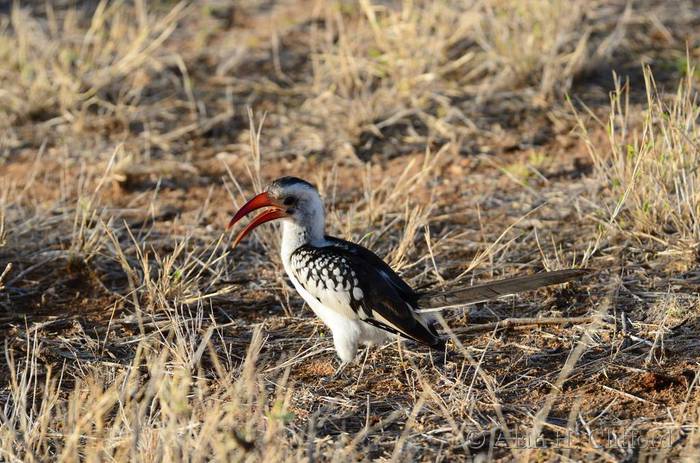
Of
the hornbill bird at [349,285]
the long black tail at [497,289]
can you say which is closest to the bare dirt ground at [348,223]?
the hornbill bird at [349,285]

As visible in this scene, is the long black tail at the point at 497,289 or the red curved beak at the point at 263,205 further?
the red curved beak at the point at 263,205

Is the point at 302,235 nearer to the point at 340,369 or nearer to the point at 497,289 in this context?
the point at 340,369

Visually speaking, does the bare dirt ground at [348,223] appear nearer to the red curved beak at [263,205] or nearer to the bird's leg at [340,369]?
the bird's leg at [340,369]

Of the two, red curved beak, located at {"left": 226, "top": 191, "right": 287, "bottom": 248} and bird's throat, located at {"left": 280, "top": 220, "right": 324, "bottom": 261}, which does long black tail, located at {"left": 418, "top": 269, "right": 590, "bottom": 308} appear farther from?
red curved beak, located at {"left": 226, "top": 191, "right": 287, "bottom": 248}

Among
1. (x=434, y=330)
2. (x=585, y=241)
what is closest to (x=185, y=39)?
(x=585, y=241)

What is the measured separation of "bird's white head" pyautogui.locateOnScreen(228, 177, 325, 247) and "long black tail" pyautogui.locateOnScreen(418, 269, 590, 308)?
62cm

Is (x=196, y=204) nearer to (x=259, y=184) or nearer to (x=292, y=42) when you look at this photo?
(x=259, y=184)

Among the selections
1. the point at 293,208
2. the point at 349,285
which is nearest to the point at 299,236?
the point at 293,208

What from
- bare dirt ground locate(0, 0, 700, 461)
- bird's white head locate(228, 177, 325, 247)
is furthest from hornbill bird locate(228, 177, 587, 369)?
bare dirt ground locate(0, 0, 700, 461)

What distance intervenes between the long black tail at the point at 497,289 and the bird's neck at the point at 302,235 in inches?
23.3

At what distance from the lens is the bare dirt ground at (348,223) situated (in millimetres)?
3777

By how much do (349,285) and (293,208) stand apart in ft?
1.61

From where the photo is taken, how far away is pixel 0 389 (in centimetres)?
430

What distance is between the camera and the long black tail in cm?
405
